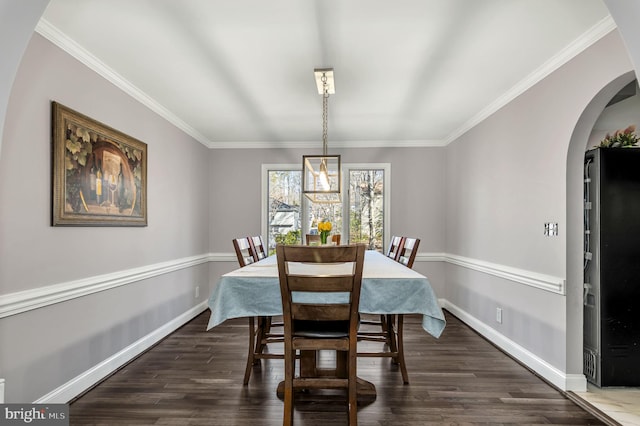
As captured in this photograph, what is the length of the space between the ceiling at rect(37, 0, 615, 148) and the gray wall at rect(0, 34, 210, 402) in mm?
226

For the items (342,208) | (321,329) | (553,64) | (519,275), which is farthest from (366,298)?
(342,208)

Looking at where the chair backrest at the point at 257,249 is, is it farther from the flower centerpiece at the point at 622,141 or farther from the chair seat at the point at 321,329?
the flower centerpiece at the point at 622,141

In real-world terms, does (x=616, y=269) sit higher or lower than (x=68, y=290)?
higher

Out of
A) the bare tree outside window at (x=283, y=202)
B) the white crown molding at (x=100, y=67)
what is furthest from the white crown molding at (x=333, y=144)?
the white crown molding at (x=100, y=67)

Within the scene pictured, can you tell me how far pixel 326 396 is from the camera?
232 cm

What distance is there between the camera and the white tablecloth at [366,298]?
6.42 feet

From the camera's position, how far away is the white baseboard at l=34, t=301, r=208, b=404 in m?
2.19

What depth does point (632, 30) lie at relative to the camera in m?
1.08

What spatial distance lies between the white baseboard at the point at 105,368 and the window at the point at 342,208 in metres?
1.88

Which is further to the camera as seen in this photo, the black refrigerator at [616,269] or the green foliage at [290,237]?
the green foliage at [290,237]

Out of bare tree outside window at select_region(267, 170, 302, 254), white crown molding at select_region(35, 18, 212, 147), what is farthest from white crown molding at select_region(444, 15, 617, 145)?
white crown molding at select_region(35, 18, 212, 147)

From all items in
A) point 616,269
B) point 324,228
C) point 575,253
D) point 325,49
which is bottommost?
point 616,269

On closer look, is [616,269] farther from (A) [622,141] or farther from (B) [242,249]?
(B) [242,249]

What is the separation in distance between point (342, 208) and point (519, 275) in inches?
100
